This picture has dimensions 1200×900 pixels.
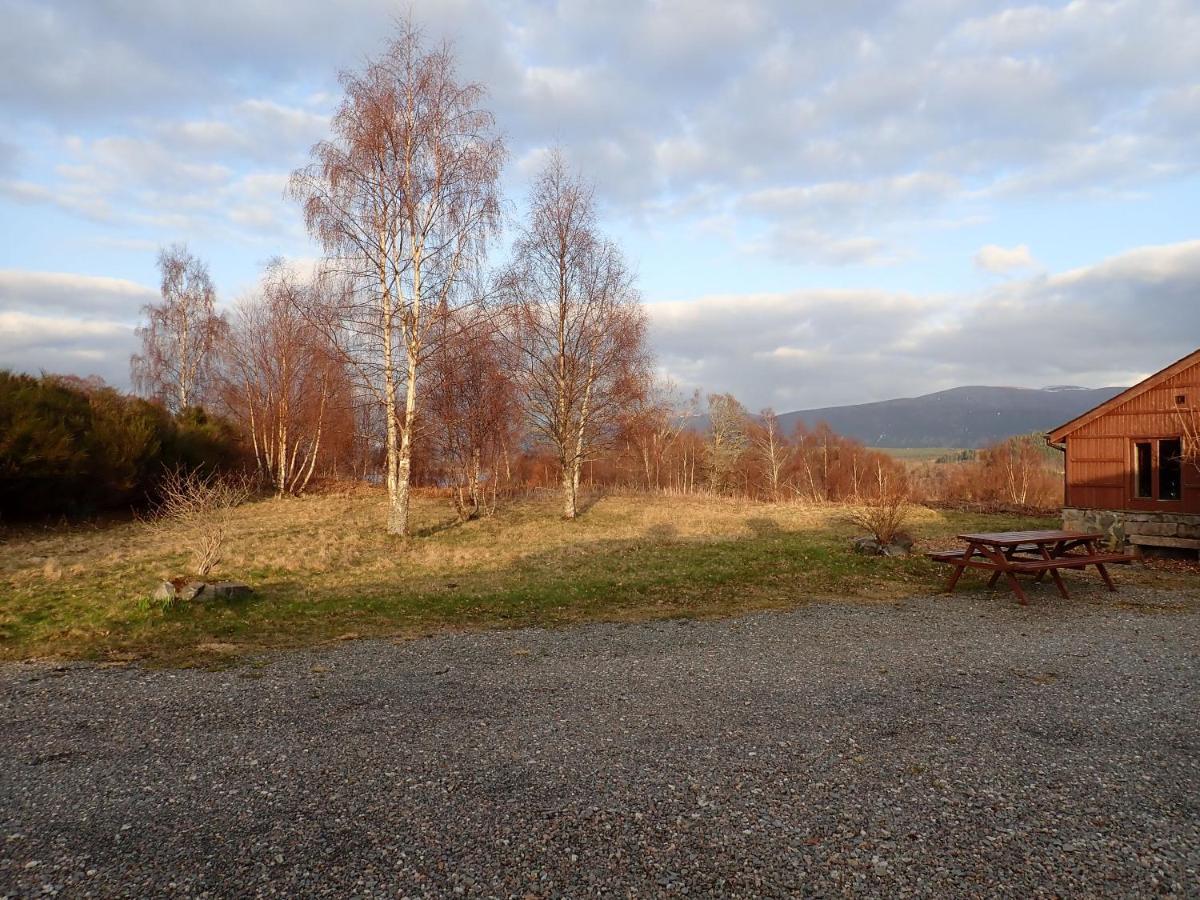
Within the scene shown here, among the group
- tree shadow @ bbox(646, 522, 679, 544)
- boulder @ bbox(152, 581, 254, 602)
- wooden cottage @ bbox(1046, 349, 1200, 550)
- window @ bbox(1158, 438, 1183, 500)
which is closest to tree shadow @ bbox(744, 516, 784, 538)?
tree shadow @ bbox(646, 522, 679, 544)

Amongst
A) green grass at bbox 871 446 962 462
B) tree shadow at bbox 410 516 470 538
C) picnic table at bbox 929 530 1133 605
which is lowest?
tree shadow at bbox 410 516 470 538

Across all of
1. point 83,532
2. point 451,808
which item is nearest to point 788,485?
point 83,532

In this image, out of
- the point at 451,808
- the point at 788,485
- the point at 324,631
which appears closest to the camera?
the point at 451,808

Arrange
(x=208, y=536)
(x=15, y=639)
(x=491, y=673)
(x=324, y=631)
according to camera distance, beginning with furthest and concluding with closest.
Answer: (x=208, y=536) → (x=324, y=631) → (x=15, y=639) → (x=491, y=673)

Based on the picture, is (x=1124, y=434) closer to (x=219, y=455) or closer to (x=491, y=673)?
(x=491, y=673)

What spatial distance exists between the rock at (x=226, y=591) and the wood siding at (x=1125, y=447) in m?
17.0

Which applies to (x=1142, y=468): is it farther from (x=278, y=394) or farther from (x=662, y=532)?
(x=278, y=394)

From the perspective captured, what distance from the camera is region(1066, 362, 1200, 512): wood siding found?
45.2 feet

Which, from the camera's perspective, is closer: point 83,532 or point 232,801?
point 232,801

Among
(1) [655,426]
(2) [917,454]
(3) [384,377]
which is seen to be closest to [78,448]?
(3) [384,377]

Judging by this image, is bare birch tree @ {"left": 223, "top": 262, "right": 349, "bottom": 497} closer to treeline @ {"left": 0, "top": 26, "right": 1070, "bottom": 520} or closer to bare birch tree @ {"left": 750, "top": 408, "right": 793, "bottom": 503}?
treeline @ {"left": 0, "top": 26, "right": 1070, "bottom": 520}

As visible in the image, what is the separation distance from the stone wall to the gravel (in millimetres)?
9062

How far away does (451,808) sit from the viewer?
339 cm

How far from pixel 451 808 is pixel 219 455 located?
2603 cm
